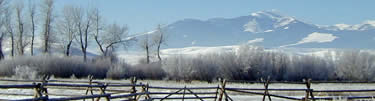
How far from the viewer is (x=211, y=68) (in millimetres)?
54250

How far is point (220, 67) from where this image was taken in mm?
54594

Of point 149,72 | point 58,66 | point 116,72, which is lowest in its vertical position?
point 149,72

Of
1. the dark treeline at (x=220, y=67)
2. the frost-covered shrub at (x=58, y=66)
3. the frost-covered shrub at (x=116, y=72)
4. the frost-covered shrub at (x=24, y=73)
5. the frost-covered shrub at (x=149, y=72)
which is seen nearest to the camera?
the frost-covered shrub at (x=24, y=73)

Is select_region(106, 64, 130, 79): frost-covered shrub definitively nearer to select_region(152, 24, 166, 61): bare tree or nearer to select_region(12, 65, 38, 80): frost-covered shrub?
select_region(12, 65, 38, 80): frost-covered shrub

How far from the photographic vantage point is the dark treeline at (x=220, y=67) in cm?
4723

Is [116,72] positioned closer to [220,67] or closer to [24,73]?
[24,73]

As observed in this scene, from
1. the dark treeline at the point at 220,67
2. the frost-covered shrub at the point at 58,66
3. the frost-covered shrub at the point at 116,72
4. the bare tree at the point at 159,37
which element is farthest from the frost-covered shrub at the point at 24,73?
the bare tree at the point at 159,37

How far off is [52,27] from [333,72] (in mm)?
38154

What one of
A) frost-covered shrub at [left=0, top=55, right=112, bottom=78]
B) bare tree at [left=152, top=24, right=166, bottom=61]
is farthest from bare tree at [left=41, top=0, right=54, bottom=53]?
bare tree at [left=152, top=24, right=166, bottom=61]

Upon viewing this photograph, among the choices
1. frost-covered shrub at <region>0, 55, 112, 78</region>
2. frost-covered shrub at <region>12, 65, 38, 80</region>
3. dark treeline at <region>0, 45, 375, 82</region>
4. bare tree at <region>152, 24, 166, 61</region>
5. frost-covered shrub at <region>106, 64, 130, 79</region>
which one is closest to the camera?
frost-covered shrub at <region>12, 65, 38, 80</region>

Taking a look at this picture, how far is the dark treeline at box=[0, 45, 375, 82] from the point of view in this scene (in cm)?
4723

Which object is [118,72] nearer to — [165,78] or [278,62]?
[165,78]

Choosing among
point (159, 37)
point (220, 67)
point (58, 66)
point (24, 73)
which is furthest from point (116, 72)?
point (159, 37)

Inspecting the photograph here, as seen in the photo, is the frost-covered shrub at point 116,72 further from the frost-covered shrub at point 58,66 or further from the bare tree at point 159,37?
the bare tree at point 159,37
